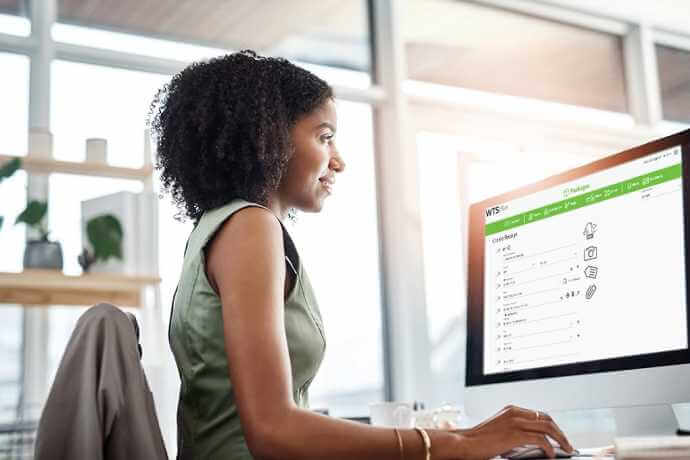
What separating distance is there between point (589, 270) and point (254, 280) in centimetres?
57

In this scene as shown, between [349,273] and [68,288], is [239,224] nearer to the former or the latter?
[68,288]

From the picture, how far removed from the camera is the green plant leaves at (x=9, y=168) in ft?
8.16

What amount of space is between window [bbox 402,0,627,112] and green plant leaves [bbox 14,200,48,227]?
164 cm

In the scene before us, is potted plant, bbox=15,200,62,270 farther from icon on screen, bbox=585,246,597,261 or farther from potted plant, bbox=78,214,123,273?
icon on screen, bbox=585,246,597,261

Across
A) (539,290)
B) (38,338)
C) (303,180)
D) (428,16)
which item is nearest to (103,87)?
(38,338)

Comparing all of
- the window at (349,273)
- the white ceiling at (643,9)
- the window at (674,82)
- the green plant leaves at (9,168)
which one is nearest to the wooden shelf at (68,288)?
the green plant leaves at (9,168)

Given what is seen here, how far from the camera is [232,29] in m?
3.30

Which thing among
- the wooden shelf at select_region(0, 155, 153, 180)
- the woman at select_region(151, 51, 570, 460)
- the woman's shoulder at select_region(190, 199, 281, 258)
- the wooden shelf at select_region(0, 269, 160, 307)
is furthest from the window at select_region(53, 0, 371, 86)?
the woman's shoulder at select_region(190, 199, 281, 258)

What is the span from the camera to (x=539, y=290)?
4.95ft

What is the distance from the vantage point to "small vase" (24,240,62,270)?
2570 mm

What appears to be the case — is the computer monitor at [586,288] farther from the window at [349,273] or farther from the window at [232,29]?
the window at [232,29]

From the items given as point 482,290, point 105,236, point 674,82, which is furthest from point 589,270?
point 674,82

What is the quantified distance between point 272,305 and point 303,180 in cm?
42

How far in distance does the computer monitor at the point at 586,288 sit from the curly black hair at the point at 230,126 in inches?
16.7
